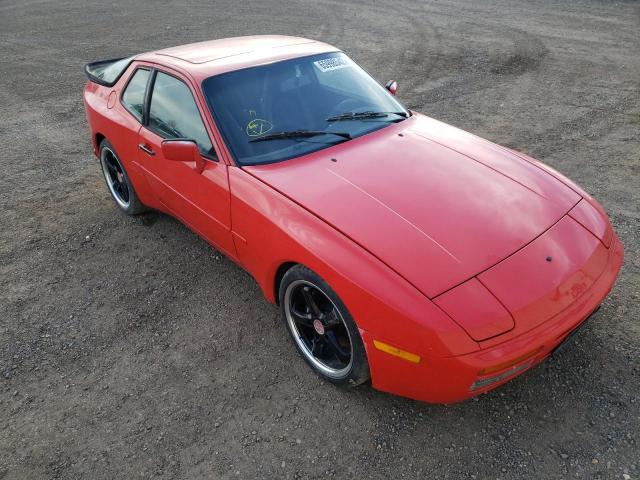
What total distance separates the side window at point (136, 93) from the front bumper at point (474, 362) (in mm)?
2620

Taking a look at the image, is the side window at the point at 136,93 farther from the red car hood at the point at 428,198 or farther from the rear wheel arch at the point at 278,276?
the rear wheel arch at the point at 278,276

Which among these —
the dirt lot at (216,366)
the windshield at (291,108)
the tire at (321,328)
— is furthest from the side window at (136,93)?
the tire at (321,328)

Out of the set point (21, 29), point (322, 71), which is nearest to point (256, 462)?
point (322, 71)

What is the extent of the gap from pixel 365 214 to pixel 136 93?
2.36 metres

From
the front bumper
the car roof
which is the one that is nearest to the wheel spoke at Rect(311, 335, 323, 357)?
the front bumper

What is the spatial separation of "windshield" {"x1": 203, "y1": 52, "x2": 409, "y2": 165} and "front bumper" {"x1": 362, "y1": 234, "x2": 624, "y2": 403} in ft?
4.40

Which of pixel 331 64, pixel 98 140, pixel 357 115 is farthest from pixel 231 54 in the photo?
pixel 98 140

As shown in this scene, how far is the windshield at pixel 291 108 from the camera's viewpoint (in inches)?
119

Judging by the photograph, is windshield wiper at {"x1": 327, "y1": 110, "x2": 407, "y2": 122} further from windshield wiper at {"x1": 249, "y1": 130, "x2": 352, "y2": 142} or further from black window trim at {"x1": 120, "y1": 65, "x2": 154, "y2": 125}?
black window trim at {"x1": 120, "y1": 65, "x2": 154, "y2": 125}

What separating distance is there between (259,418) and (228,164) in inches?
57.7

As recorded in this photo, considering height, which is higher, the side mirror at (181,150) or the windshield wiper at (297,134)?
the windshield wiper at (297,134)

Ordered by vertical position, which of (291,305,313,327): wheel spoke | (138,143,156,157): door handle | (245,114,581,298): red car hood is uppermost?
(245,114,581,298): red car hood

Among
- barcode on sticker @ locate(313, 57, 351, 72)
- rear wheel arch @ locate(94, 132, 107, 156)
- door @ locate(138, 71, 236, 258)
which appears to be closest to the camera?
door @ locate(138, 71, 236, 258)

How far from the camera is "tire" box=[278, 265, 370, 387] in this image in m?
2.45
